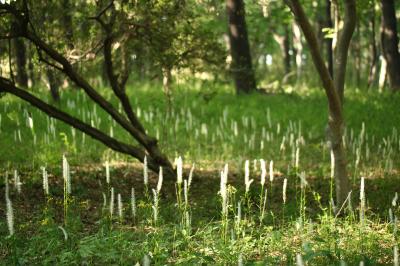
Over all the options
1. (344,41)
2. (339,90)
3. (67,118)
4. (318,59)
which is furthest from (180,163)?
(67,118)

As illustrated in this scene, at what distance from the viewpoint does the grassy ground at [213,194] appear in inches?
199

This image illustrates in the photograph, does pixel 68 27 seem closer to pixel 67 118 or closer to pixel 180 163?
pixel 67 118

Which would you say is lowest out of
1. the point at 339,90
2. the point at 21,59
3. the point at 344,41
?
the point at 339,90

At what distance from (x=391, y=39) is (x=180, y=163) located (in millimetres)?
12606

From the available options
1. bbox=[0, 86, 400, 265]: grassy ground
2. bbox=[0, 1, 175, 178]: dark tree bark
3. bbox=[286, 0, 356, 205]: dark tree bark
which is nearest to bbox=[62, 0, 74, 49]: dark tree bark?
bbox=[0, 1, 175, 178]: dark tree bark

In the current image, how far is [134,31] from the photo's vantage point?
827 centimetres

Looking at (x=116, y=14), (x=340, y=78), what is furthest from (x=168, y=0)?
(x=340, y=78)

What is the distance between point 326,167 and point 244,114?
422 centimetres

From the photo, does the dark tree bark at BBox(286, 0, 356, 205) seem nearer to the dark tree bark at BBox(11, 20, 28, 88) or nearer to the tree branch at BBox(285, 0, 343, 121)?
the tree branch at BBox(285, 0, 343, 121)

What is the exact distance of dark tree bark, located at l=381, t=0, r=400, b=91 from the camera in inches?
615

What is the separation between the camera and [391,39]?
51.6ft

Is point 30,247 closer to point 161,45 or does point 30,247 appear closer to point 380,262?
point 380,262

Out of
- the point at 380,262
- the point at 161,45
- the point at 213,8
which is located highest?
the point at 213,8

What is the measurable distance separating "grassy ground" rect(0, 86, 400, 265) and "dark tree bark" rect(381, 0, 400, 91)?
1.69m
